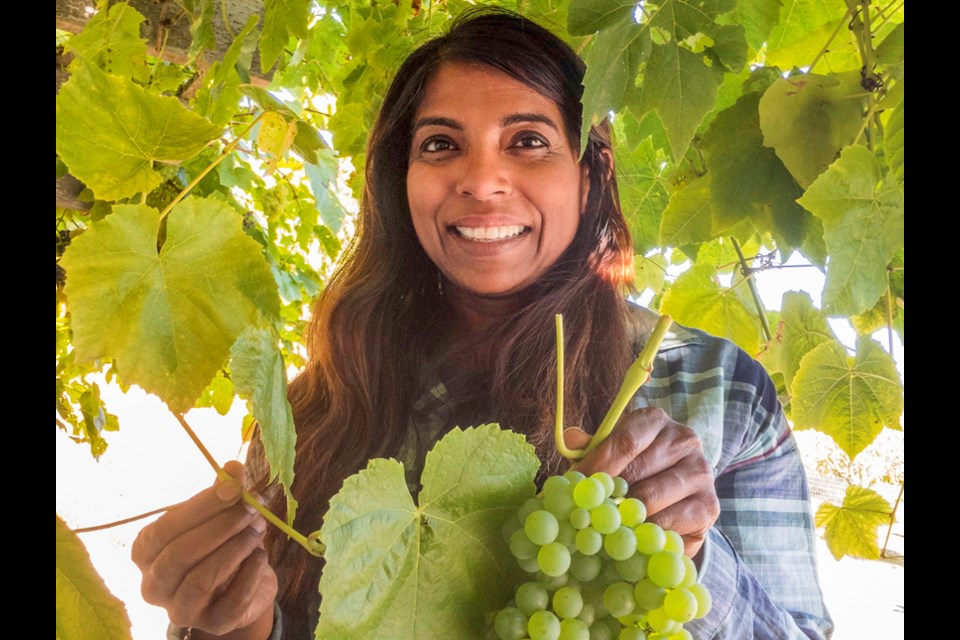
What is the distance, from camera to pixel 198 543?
0.39 m

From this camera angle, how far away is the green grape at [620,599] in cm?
29

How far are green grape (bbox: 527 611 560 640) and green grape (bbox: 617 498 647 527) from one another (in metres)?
0.05

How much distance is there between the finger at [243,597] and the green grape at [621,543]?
21cm

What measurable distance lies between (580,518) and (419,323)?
0.90ft

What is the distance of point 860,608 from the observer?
19.7 inches

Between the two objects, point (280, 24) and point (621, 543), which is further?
point (280, 24)

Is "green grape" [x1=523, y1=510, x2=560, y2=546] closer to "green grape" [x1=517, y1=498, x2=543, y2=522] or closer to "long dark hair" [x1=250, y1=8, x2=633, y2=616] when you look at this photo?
"green grape" [x1=517, y1=498, x2=543, y2=522]

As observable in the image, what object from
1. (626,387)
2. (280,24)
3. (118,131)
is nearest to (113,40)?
(280,24)

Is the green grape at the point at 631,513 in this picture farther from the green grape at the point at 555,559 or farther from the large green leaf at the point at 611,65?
the large green leaf at the point at 611,65

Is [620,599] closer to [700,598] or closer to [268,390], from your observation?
[700,598]

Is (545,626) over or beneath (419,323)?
beneath

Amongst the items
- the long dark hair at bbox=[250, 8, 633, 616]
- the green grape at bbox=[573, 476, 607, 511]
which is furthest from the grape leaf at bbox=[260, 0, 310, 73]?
the green grape at bbox=[573, 476, 607, 511]
